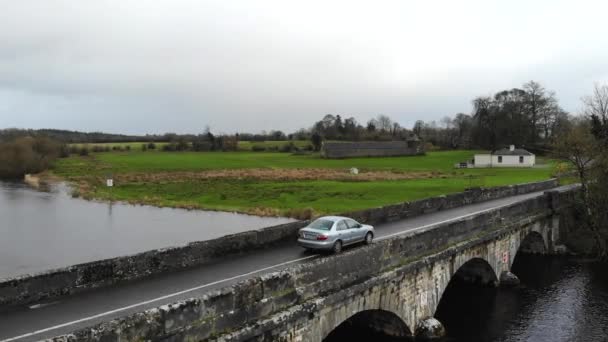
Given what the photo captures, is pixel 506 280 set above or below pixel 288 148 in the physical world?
below

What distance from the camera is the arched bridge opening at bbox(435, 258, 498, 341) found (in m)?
20.4

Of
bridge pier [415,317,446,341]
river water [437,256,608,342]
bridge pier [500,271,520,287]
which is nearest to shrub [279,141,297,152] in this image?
river water [437,256,608,342]

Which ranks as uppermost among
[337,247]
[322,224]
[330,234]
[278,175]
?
[322,224]

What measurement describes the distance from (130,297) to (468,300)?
16282mm

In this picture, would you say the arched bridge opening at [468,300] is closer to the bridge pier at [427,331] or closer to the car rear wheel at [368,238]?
the bridge pier at [427,331]

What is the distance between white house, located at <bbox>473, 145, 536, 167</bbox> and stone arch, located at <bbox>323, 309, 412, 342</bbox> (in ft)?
207

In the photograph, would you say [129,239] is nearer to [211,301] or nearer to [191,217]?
[191,217]

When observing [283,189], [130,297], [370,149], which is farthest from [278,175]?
[130,297]

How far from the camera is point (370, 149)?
360ft

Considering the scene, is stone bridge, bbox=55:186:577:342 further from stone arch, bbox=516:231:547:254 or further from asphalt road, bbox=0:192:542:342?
stone arch, bbox=516:231:547:254

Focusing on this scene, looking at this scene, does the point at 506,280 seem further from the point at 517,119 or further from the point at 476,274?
the point at 517,119

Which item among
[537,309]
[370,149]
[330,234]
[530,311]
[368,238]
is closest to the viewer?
[330,234]

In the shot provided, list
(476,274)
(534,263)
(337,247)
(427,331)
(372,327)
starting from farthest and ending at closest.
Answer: (534,263) < (476,274) < (372,327) < (427,331) < (337,247)

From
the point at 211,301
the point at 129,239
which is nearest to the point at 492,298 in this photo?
the point at 211,301
